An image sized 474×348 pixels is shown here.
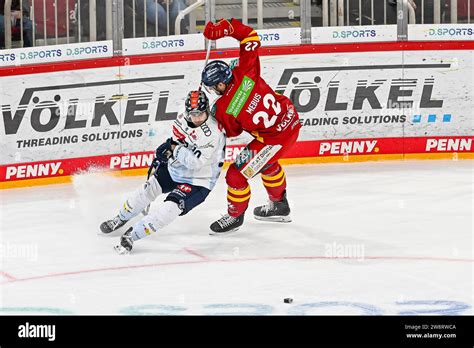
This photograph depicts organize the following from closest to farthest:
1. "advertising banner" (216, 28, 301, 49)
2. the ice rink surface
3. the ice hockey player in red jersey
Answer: the ice rink surface → the ice hockey player in red jersey → "advertising banner" (216, 28, 301, 49)

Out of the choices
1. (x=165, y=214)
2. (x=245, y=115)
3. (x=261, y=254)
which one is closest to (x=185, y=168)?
(x=165, y=214)

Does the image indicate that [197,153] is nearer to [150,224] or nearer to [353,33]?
[150,224]

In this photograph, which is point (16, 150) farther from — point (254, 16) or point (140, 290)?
point (140, 290)

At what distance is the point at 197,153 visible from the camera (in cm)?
743

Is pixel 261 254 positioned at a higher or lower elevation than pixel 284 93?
lower

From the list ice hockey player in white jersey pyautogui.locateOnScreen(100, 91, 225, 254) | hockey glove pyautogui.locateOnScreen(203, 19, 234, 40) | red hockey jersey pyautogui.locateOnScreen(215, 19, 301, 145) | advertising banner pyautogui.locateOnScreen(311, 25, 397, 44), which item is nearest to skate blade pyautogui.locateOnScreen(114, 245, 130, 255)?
ice hockey player in white jersey pyautogui.locateOnScreen(100, 91, 225, 254)

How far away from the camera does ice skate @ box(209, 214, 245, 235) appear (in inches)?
313

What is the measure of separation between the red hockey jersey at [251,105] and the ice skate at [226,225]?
568 mm

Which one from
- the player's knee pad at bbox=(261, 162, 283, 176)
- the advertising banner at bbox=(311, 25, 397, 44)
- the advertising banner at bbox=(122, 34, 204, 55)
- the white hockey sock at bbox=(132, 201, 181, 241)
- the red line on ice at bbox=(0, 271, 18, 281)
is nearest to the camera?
the red line on ice at bbox=(0, 271, 18, 281)

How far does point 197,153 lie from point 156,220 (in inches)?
20.4

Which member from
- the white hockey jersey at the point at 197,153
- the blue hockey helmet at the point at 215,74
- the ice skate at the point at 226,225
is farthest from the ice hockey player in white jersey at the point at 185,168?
the ice skate at the point at 226,225

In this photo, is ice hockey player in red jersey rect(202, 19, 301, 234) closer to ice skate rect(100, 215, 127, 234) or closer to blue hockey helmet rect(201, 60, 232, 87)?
blue hockey helmet rect(201, 60, 232, 87)

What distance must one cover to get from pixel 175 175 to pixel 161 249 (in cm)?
49

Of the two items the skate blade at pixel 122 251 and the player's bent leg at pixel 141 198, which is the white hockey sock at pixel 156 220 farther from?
the player's bent leg at pixel 141 198
